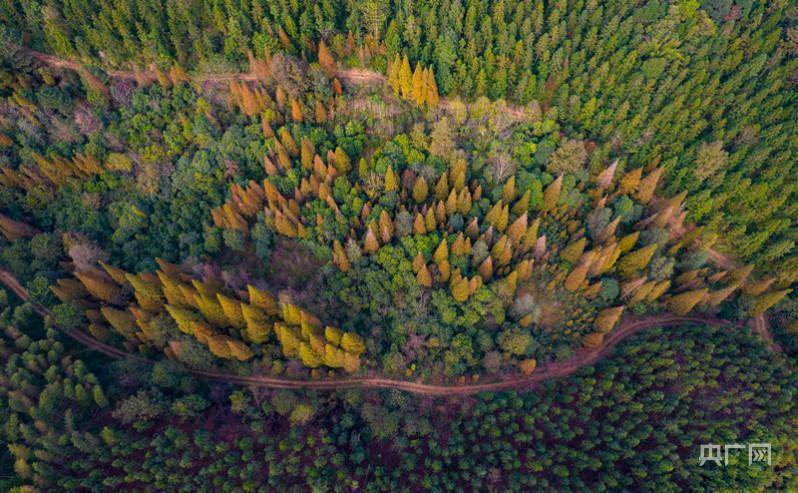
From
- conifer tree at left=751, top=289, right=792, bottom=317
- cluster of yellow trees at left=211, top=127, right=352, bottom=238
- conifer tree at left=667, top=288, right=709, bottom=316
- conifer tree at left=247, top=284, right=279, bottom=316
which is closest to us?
conifer tree at left=247, top=284, right=279, bottom=316

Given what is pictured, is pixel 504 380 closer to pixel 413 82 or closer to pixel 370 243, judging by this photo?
pixel 370 243

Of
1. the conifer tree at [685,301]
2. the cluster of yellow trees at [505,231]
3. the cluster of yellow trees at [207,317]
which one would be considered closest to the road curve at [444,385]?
the conifer tree at [685,301]

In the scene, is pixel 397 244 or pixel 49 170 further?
pixel 49 170

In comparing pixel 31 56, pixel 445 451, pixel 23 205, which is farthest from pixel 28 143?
pixel 445 451

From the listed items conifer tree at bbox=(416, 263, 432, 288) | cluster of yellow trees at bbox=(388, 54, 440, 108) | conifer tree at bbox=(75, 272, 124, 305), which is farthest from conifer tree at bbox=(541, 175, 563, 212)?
conifer tree at bbox=(75, 272, 124, 305)

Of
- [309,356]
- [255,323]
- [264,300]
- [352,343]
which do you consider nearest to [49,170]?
[264,300]

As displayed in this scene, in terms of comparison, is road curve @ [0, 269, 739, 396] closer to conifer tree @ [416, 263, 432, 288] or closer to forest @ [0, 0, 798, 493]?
forest @ [0, 0, 798, 493]
